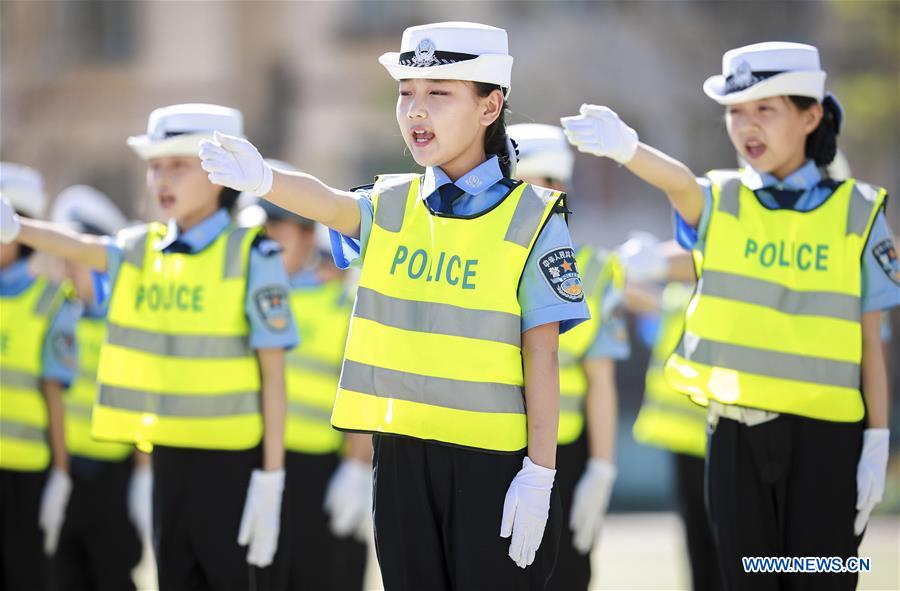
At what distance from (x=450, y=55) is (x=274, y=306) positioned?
1.53m

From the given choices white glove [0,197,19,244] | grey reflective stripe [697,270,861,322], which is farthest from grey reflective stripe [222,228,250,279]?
grey reflective stripe [697,270,861,322]

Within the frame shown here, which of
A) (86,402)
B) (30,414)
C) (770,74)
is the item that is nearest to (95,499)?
(86,402)

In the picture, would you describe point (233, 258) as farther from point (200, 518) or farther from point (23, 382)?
point (23, 382)

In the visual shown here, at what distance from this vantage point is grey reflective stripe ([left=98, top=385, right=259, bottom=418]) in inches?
197

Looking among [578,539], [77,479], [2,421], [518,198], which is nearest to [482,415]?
[518,198]

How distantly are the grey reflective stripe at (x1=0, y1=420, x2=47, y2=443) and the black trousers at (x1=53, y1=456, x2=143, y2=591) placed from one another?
601 mm

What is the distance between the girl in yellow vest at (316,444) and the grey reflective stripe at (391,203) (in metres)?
2.95

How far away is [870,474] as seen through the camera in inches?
186

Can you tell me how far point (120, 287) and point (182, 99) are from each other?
63.2ft

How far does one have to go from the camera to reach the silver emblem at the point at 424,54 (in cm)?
388

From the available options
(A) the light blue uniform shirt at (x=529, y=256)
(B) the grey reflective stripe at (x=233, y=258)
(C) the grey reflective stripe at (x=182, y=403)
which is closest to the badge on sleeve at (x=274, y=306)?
(B) the grey reflective stripe at (x=233, y=258)

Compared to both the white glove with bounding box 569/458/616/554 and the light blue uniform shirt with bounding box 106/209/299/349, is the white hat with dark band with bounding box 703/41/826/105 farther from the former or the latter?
the white glove with bounding box 569/458/616/554

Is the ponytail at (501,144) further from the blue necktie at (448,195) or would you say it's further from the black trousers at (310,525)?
the black trousers at (310,525)

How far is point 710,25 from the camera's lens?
2261cm
